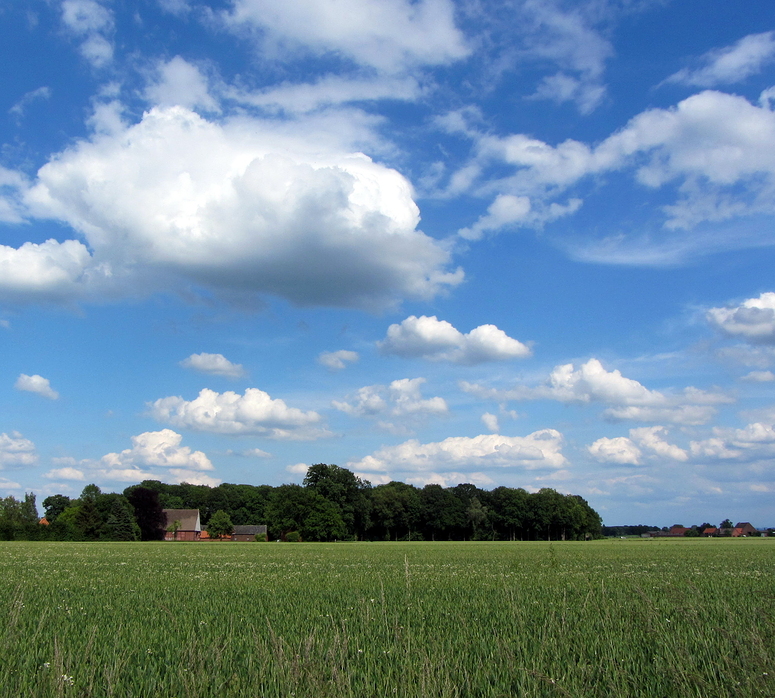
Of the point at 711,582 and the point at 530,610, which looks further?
the point at 711,582

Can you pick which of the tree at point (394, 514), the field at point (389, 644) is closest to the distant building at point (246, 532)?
the tree at point (394, 514)

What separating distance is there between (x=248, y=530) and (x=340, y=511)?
31638 millimetres

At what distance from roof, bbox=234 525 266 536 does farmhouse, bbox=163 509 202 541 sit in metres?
8.97

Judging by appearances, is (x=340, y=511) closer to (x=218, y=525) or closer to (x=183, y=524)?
(x=218, y=525)

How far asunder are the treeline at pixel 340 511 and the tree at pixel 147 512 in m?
0.17

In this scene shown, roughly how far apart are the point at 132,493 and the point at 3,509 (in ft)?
224

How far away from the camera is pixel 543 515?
147125 mm

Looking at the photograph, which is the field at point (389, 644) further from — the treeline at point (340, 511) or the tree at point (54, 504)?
the tree at point (54, 504)

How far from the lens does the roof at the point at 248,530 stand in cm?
13512

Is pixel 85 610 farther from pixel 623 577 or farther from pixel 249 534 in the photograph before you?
pixel 249 534

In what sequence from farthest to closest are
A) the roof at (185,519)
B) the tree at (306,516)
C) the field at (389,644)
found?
1. the roof at (185,519)
2. the tree at (306,516)
3. the field at (389,644)

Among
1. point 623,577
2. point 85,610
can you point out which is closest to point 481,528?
point 623,577

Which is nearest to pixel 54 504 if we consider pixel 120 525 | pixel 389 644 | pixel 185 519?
pixel 185 519

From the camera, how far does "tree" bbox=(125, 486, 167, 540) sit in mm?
109000
